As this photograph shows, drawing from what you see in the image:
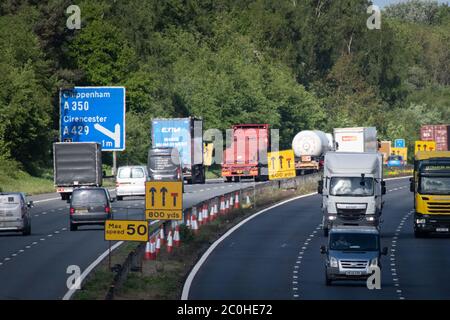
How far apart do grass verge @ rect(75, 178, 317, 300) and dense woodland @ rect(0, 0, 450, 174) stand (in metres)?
37.8

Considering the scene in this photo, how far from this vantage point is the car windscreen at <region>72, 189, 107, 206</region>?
54.7 meters

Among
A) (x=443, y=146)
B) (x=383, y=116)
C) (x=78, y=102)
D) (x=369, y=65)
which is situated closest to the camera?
(x=78, y=102)

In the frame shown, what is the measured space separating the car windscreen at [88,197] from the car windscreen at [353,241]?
16480mm

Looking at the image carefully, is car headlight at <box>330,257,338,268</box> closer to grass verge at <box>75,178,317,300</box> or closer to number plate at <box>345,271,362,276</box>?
number plate at <box>345,271,362,276</box>

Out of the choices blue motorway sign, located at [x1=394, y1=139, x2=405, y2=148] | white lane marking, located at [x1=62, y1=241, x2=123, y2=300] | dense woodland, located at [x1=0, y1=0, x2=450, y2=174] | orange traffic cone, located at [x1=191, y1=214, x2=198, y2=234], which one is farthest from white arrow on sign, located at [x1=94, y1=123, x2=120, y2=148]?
blue motorway sign, located at [x1=394, y1=139, x2=405, y2=148]

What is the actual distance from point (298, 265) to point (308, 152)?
2327 inches

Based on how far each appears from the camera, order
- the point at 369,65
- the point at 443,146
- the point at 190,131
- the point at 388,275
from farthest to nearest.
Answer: the point at 369,65 < the point at 443,146 < the point at 190,131 < the point at 388,275

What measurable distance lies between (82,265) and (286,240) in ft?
43.4

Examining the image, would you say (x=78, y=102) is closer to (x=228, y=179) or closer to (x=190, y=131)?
(x=190, y=131)

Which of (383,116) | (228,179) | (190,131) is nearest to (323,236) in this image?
(190,131)

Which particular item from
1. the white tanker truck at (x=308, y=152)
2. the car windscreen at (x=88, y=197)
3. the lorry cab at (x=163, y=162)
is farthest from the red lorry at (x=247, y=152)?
the car windscreen at (x=88, y=197)

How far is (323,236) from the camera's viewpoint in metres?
55.6

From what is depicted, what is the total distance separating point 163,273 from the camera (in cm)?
4025

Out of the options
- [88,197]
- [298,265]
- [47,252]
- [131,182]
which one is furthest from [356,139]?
[298,265]
